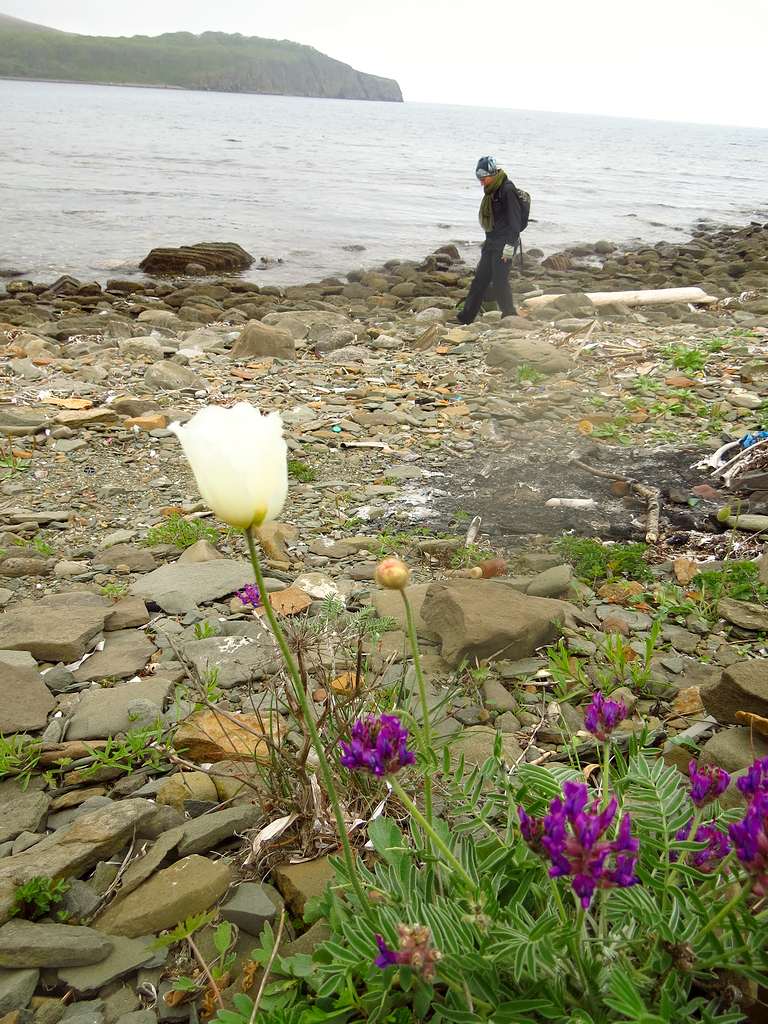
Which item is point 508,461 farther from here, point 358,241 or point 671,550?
point 358,241

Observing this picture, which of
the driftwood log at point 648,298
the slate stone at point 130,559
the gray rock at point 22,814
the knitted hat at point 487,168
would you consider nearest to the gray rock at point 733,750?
the gray rock at point 22,814

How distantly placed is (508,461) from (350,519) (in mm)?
1543

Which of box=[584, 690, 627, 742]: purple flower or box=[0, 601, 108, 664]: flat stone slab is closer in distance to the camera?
box=[584, 690, 627, 742]: purple flower

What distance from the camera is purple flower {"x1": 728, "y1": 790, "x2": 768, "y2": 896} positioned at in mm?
1016

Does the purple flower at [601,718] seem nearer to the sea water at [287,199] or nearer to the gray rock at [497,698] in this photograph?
the gray rock at [497,698]

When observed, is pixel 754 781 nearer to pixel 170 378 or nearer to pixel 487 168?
pixel 170 378

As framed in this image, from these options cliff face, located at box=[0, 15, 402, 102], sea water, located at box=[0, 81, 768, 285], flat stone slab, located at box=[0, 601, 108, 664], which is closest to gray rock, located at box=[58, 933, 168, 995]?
flat stone slab, located at box=[0, 601, 108, 664]

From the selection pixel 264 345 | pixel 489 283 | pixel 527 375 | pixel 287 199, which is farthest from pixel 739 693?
pixel 287 199

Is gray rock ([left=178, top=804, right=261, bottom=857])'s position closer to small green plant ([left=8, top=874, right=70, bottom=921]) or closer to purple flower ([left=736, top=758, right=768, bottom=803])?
small green plant ([left=8, top=874, right=70, bottom=921])

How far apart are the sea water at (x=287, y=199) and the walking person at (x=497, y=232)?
7.60m

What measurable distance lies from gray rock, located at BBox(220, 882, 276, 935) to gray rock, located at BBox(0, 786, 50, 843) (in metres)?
0.80

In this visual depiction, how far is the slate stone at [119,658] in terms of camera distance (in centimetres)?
300

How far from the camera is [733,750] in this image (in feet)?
6.97

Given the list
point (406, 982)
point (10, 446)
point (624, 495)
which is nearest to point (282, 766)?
point (406, 982)
